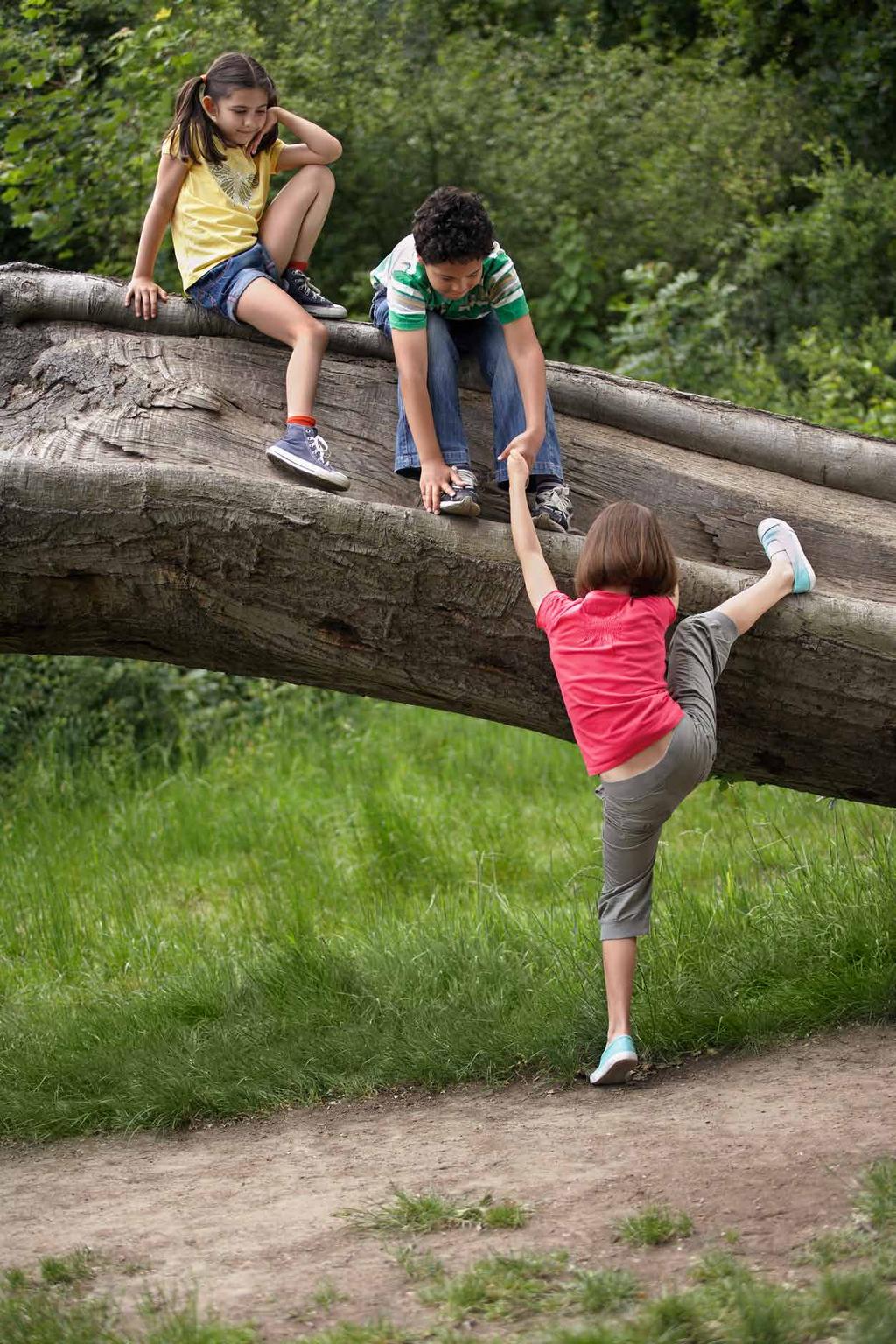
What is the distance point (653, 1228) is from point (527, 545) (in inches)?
65.9

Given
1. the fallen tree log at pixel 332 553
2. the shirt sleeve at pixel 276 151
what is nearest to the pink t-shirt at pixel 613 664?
the fallen tree log at pixel 332 553

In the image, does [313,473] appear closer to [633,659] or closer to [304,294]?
[304,294]

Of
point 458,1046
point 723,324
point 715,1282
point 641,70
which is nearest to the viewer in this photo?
point 715,1282

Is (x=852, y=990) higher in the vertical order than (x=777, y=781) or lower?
lower

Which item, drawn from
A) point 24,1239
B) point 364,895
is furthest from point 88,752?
point 24,1239

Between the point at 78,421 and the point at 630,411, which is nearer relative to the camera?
the point at 78,421

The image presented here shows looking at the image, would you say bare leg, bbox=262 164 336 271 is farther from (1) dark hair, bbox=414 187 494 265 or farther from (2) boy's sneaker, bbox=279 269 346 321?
(1) dark hair, bbox=414 187 494 265

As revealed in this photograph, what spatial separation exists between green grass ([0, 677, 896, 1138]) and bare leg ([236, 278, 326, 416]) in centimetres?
195

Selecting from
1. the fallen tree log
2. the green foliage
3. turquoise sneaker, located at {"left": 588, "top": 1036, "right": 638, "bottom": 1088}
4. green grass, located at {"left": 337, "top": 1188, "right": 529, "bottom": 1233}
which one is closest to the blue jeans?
the fallen tree log

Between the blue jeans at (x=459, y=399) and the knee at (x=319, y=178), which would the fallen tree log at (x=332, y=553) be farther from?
the knee at (x=319, y=178)

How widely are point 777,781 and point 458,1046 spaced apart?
1267 millimetres

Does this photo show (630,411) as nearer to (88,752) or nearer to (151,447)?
(151,447)

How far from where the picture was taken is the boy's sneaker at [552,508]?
4.05m

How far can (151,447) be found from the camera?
4.05 metres
